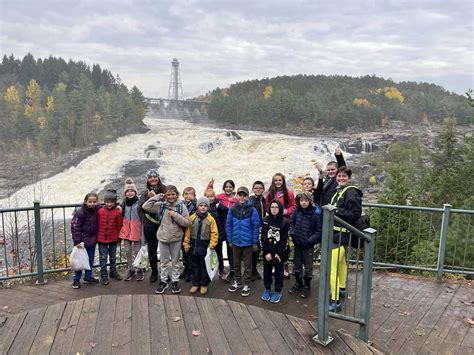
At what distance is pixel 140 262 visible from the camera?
5.99 metres

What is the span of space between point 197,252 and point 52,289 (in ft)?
7.37

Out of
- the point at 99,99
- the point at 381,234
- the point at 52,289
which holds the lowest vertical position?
the point at 381,234

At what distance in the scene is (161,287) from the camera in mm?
5719

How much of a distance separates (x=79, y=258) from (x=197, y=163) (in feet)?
109

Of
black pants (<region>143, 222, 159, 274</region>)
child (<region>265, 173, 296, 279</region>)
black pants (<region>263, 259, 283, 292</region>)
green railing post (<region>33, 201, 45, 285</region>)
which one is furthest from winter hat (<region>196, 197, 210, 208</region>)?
green railing post (<region>33, 201, 45, 285</region>)

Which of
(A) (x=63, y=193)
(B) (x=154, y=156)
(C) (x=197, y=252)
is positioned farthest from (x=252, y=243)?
(B) (x=154, y=156)

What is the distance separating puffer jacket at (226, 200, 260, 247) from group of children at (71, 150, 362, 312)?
0.01 meters

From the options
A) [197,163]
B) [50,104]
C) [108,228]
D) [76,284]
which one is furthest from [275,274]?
[50,104]

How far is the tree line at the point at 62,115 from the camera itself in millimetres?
53562

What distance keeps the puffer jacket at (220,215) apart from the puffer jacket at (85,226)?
5.63ft

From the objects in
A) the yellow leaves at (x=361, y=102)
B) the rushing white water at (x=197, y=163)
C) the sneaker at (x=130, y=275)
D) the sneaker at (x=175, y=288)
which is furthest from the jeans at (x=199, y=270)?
the yellow leaves at (x=361, y=102)

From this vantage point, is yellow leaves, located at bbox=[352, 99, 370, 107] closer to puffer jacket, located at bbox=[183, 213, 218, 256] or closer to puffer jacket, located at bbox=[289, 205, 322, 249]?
puffer jacket, located at bbox=[289, 205, 322, 249]

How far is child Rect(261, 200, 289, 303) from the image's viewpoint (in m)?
5.32

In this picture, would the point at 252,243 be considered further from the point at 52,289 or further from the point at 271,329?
the point at 52,289
